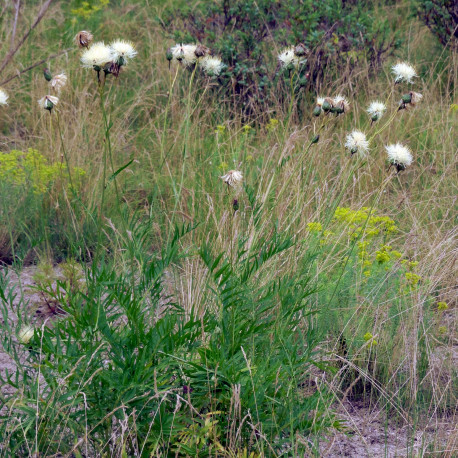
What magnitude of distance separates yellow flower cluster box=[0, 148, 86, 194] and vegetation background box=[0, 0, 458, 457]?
0.06 feet

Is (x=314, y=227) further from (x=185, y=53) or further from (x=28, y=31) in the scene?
(x=28, y=31)

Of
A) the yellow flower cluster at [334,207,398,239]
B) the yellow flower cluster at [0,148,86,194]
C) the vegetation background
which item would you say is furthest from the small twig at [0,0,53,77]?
the yellow flower cluster at [0,148,86,194]

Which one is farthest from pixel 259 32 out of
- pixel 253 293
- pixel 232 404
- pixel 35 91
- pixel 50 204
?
pixel 232 404

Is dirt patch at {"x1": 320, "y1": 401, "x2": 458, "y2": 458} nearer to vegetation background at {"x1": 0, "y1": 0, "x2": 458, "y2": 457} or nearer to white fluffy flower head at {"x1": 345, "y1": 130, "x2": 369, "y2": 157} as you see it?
vegetation background at {"x1": 0, "y1": 0, "x2": 458, "y2": 457}

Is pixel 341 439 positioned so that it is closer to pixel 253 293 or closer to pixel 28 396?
pixel 253 293

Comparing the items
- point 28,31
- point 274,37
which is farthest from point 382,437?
point 274,37

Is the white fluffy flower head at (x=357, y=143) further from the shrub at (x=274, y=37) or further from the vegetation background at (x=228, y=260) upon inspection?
the shrub at (x=274, y=37)

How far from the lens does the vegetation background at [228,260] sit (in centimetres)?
193

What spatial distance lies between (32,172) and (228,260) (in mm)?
1902

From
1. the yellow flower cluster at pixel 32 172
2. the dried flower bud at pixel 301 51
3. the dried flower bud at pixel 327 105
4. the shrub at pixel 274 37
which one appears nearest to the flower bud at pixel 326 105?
the dried flower bud at pixel 327 105

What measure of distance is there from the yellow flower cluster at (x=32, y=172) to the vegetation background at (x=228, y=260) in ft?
0.06

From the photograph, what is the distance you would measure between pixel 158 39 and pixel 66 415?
534cm

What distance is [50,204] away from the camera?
4.07 metres

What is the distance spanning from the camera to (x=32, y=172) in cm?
405
